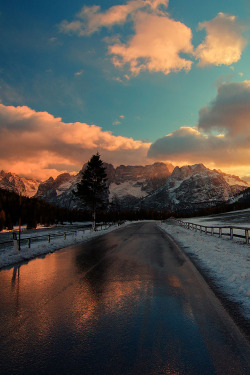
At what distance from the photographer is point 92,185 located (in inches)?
1699

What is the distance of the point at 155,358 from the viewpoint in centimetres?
333

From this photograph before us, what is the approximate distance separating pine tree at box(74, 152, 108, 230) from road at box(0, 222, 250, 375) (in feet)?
114

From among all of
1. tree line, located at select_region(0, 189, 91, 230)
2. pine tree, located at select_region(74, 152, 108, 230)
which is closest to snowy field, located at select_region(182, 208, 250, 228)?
pine tree, located at select_region(74, 152, 108, 230)

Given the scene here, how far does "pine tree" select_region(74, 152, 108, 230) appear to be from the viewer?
42438mm

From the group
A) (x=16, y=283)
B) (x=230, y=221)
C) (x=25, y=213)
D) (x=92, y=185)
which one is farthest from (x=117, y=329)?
(x=25, y=213)

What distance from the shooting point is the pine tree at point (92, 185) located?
42438mm

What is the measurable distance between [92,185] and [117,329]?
3939cm

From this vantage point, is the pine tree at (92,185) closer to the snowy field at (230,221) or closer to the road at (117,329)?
the snowy field at (230,221)

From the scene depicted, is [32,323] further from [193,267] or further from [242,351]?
[193,267]

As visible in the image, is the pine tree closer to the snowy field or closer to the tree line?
the snowy field

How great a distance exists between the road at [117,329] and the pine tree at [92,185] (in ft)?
114

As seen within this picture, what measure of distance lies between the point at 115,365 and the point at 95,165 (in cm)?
4186

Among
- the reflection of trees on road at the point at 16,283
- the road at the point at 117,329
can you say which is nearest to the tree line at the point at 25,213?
the reflection of trees on road at the point at 16,283

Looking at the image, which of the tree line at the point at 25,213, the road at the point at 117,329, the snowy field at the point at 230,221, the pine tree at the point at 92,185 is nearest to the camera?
the road at the point at 117,329
